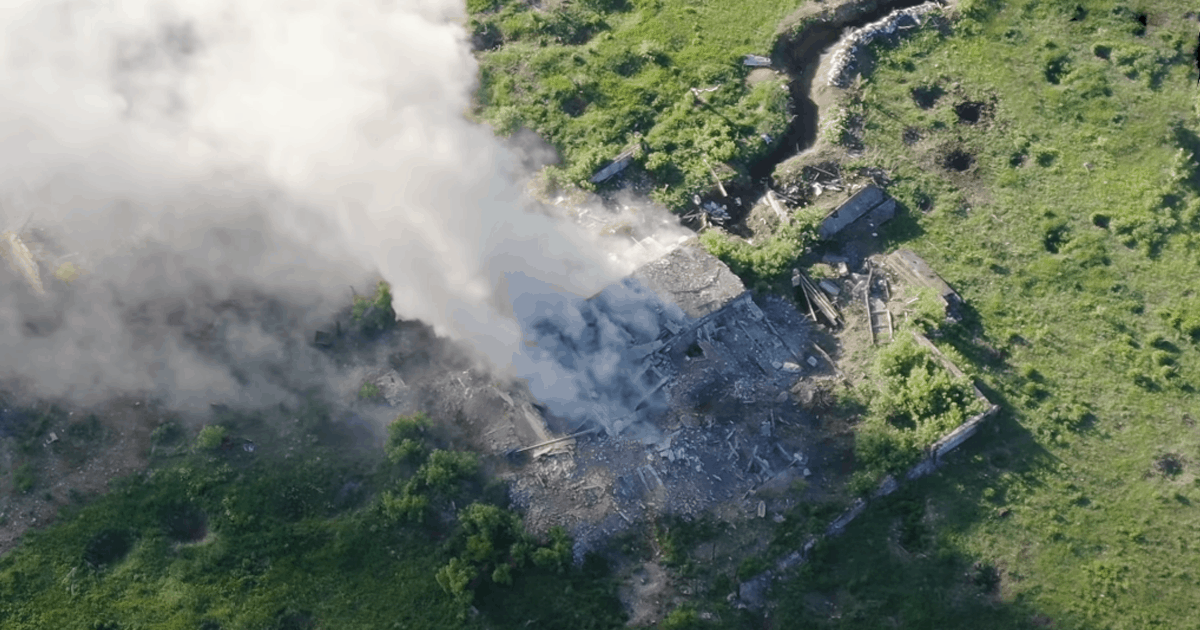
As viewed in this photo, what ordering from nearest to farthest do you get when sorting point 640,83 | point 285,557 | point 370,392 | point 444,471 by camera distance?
point 285,557 → point 444,471 → point 370,392 → point 640,83

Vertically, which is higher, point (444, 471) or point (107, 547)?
point (107, 547)

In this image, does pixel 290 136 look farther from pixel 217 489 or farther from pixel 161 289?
pixel 217 489

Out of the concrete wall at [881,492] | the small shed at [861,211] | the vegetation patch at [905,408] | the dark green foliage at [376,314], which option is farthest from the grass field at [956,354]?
the dark green foliage at [376,314]

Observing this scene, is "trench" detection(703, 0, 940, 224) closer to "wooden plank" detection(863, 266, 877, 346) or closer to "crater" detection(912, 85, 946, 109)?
"crater" detection(912, 85, 946, 109)

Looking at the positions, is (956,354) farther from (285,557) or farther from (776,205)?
(285,557)

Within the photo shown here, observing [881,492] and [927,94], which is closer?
[881,492]

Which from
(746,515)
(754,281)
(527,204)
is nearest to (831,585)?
(746,515)

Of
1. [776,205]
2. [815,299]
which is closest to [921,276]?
[815,299]
